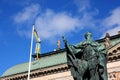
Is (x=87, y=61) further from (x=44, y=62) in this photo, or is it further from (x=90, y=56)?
(x=44, y=62)

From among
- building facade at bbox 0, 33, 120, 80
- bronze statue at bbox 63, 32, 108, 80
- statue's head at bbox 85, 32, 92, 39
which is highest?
building facade at bbox 0, 33, 120, 80

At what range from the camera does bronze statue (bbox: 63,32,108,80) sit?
52.7ft

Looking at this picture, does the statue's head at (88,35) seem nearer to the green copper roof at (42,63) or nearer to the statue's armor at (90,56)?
the statue's armor at (90,56)

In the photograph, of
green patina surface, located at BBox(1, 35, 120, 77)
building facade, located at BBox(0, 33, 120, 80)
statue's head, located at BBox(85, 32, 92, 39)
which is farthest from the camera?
green patina surface, located at BBox(1, 35, 120, 77)

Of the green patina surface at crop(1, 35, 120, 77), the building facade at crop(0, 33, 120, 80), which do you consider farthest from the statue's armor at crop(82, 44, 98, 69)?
the green patina surface at crop(1, 35, 120, 77)

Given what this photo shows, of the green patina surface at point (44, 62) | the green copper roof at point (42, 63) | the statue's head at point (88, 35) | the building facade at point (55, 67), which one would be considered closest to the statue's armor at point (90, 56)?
the statue's head at point (88, 35)

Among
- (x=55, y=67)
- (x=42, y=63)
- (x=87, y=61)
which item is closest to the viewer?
(x=87, y=61)

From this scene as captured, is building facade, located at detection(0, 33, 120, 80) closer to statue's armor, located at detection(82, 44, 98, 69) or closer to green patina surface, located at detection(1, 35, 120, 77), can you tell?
green patina surface, located at detection(1, 35, 120, 77)

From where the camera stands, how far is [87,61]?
640 inches

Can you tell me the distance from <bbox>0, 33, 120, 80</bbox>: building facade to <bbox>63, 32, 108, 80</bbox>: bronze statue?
31819 millimetres

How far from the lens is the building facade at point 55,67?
4888cm

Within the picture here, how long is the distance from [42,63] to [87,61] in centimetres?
4169

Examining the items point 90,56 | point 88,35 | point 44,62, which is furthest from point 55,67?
point 90,56

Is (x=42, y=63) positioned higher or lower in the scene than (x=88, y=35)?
higher
